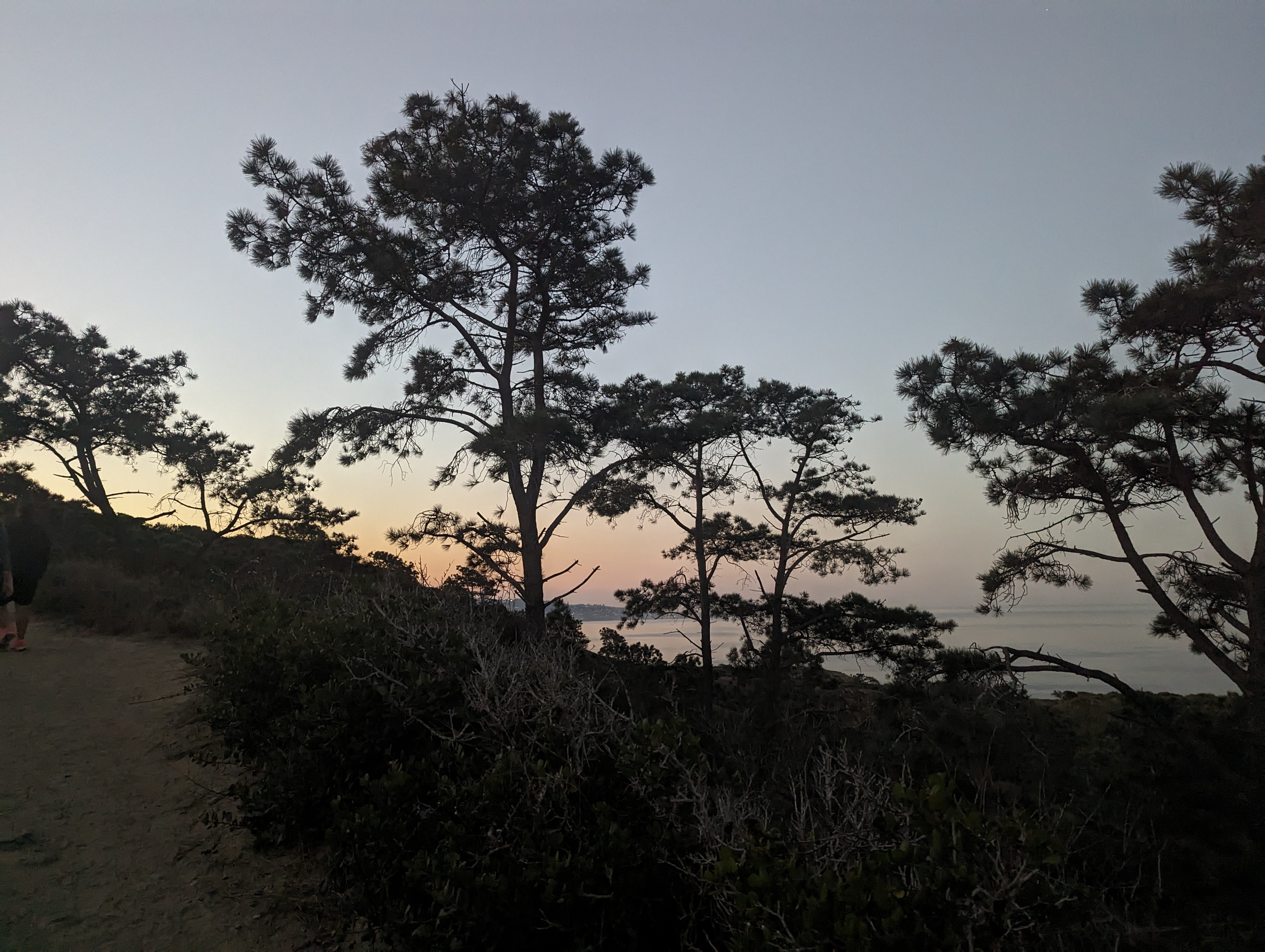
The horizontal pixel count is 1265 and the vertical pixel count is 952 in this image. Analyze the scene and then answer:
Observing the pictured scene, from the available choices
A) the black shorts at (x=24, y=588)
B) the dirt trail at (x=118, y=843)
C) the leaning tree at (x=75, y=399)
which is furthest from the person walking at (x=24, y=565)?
the leaning tree at (x=75, y=399)

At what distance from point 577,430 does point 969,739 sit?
8.04 m

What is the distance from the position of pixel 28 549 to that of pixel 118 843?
728 centimetres

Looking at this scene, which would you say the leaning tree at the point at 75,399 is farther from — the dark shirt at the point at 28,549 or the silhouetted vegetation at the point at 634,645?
the dark shirt at the point at 28,549

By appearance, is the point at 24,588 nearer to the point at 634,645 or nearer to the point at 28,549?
the point at 28,549

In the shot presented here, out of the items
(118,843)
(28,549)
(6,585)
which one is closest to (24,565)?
(28,549)

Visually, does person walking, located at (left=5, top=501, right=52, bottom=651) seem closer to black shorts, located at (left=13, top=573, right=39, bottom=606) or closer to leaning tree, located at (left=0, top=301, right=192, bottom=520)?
black shorts, located at (left=13, top=573, right=39, bottom=606)

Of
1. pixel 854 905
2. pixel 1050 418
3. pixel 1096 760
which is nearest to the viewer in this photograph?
pixel 854 905

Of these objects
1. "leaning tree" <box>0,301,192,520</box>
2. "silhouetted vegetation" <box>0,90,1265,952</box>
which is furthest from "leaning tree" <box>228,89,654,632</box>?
"leaning tree" <box>0,301,192,520</box>

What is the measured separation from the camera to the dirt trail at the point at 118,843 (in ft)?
12.6

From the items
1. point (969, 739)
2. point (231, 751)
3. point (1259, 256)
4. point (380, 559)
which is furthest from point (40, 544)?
point (1259, 256)

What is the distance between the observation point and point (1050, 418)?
36.6 ft

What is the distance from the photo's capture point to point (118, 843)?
15.7 feet

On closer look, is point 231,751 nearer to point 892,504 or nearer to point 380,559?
point 380,559

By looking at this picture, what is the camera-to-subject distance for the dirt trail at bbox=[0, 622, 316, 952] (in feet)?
12.6
